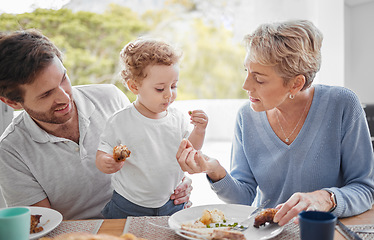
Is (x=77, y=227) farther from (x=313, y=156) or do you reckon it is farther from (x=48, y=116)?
(x=313, y=156)

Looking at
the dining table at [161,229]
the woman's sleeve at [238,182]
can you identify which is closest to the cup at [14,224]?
the dining table at [161,229]

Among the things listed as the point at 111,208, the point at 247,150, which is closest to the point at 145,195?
the point at 111,208

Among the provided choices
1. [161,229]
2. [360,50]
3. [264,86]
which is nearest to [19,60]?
[161,229]

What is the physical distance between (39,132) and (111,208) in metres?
0.44

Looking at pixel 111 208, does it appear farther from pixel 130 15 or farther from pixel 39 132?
pixel 130 15

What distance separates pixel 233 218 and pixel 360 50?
3.56m

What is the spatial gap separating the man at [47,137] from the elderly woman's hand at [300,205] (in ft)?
1.89

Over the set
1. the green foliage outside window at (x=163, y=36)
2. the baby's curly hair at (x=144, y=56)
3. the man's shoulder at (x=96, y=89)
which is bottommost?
the green foliage outside window at (x=163, y=36)

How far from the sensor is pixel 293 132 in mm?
1641

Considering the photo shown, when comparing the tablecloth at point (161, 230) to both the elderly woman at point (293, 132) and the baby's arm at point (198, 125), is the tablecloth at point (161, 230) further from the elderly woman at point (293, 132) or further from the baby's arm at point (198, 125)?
the baby's arm at point (198, 125)

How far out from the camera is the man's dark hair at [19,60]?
4.92 ft

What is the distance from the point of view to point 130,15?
827 cm

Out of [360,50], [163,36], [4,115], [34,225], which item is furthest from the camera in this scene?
[163,36]

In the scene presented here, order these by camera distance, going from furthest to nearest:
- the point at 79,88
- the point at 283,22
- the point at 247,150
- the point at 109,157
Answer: the point at 79,88 < the point at 247,150 < the point at 283,22 < the point at 109,157
